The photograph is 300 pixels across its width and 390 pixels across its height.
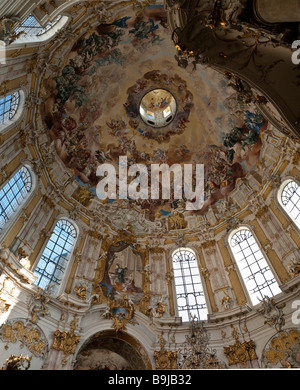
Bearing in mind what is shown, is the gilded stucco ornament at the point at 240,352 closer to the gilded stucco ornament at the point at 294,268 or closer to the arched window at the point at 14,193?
the gilded stucco ornament at the point at 294,268

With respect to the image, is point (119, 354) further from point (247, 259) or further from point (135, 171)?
point (135, 171)

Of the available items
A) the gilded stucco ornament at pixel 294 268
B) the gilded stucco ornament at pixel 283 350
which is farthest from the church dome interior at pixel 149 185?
the gilded stucco ornament at pixel 294 268

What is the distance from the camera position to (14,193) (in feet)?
45.5

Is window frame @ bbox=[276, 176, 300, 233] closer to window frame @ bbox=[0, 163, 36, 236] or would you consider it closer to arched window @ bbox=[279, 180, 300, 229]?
arched window @ bbox=[279, 180, 300, 229]

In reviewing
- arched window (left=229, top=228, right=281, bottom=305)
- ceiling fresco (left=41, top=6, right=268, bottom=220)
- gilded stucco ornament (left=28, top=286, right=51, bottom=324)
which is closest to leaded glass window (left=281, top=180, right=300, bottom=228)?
arched window (left=229, top=228, right=281, bottom=305)

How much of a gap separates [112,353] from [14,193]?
8983 mm

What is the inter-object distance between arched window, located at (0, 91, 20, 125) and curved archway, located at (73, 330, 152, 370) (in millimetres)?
10736

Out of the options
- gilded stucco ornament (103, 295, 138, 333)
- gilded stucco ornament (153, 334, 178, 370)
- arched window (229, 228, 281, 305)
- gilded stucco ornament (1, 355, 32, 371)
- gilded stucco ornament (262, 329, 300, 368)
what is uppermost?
arched window (229, 228, 281, 305)

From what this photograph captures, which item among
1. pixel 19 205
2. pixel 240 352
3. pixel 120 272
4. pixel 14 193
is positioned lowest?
pixel 240 352

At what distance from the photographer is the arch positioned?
14.3 meters

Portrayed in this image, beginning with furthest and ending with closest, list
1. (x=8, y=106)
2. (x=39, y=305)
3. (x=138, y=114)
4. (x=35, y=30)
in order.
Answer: (x=138, y=114)
(x=8, y=106)
(x=35, y=30)
(x=39, y=305)

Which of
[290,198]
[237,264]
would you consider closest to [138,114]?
[290,198]

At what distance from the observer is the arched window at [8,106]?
1323 cm

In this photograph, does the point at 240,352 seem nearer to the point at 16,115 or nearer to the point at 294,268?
the point at 294,268
